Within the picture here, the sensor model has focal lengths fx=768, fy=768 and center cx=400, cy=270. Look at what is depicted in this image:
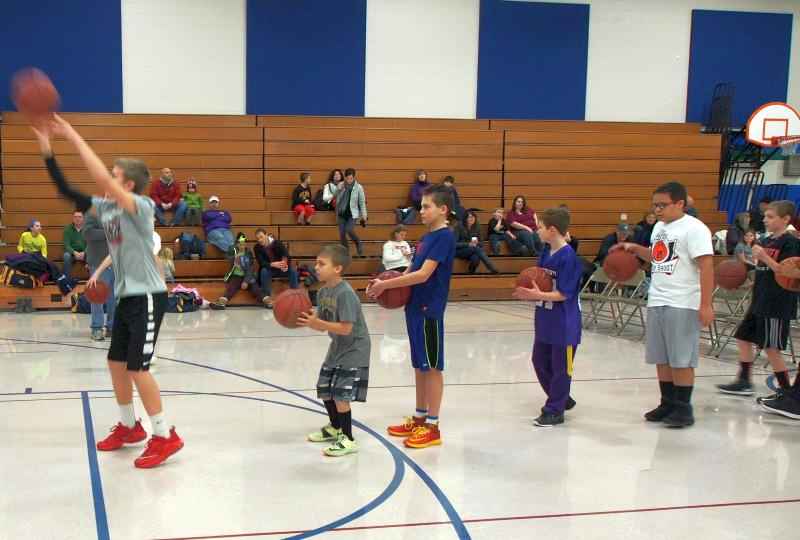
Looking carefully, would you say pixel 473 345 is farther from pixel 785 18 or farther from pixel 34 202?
pixel 785 18

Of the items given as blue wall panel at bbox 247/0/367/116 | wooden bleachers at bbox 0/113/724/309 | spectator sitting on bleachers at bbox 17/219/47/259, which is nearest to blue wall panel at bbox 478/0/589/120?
wooden bleachers at bbox 0/113/724/309

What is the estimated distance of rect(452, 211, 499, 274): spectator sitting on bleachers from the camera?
1351cm

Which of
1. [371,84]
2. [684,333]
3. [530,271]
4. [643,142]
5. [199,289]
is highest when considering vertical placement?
[371,84]

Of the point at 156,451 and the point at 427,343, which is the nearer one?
the point at 156,451

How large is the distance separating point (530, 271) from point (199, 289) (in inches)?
311

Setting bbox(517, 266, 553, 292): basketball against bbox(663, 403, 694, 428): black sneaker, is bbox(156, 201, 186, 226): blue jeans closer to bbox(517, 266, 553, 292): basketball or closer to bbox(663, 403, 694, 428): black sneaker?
bbox(517, 266, 553, 292): basketball

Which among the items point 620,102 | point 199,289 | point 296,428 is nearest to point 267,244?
point 199,289

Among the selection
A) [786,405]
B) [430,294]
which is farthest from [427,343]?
[786,405]

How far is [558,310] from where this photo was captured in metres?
5.07

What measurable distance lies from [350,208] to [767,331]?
8.80 m

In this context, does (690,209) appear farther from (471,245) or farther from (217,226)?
(217,226)

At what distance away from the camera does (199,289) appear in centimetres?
1197

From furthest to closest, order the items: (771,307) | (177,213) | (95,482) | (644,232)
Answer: (177,213) → (644,232) → (771,307) → (95,482)

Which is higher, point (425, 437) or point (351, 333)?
point (351, 333)
